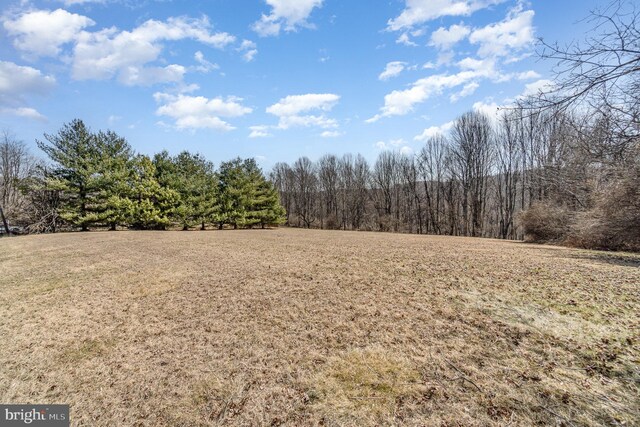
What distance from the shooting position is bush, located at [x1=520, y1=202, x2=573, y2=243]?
14.7m

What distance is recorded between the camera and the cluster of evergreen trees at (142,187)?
21.2m

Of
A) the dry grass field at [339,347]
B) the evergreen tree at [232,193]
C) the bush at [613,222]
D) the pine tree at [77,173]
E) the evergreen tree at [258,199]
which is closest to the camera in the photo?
the dry grass field at [339,347]

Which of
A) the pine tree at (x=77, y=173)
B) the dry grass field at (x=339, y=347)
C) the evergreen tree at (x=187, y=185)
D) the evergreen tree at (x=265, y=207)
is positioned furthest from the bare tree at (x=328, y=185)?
the dry grass field at (x=339, y=347)

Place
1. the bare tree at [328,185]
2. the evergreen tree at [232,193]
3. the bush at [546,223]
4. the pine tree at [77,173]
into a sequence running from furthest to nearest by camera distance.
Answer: the bare tree at [328,185], the evergreen tree at [232,193], the pine tree at [77,173], the bush at [546,223]

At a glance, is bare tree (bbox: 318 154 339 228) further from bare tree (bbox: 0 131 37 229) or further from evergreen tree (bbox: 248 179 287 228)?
bare tree (bbox: 0 131 37 229)

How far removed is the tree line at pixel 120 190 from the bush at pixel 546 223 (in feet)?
73.2

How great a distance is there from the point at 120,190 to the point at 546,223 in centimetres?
3060

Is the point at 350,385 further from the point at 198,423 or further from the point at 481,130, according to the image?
the point at 481,130

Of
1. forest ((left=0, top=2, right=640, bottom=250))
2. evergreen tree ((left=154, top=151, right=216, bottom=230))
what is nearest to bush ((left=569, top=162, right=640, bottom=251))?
forest ((left=0, top=2, right=640, bottom=250))

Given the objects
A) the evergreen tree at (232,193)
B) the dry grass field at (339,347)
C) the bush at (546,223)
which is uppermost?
the evergreen tree at (232,193)

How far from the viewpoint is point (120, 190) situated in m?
22.7

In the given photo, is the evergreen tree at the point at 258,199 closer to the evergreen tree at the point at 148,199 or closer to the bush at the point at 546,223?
the evergreen tree at the point at 148,199

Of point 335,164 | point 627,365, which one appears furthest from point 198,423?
point 335,164

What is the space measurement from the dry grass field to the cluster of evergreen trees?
18.4m
